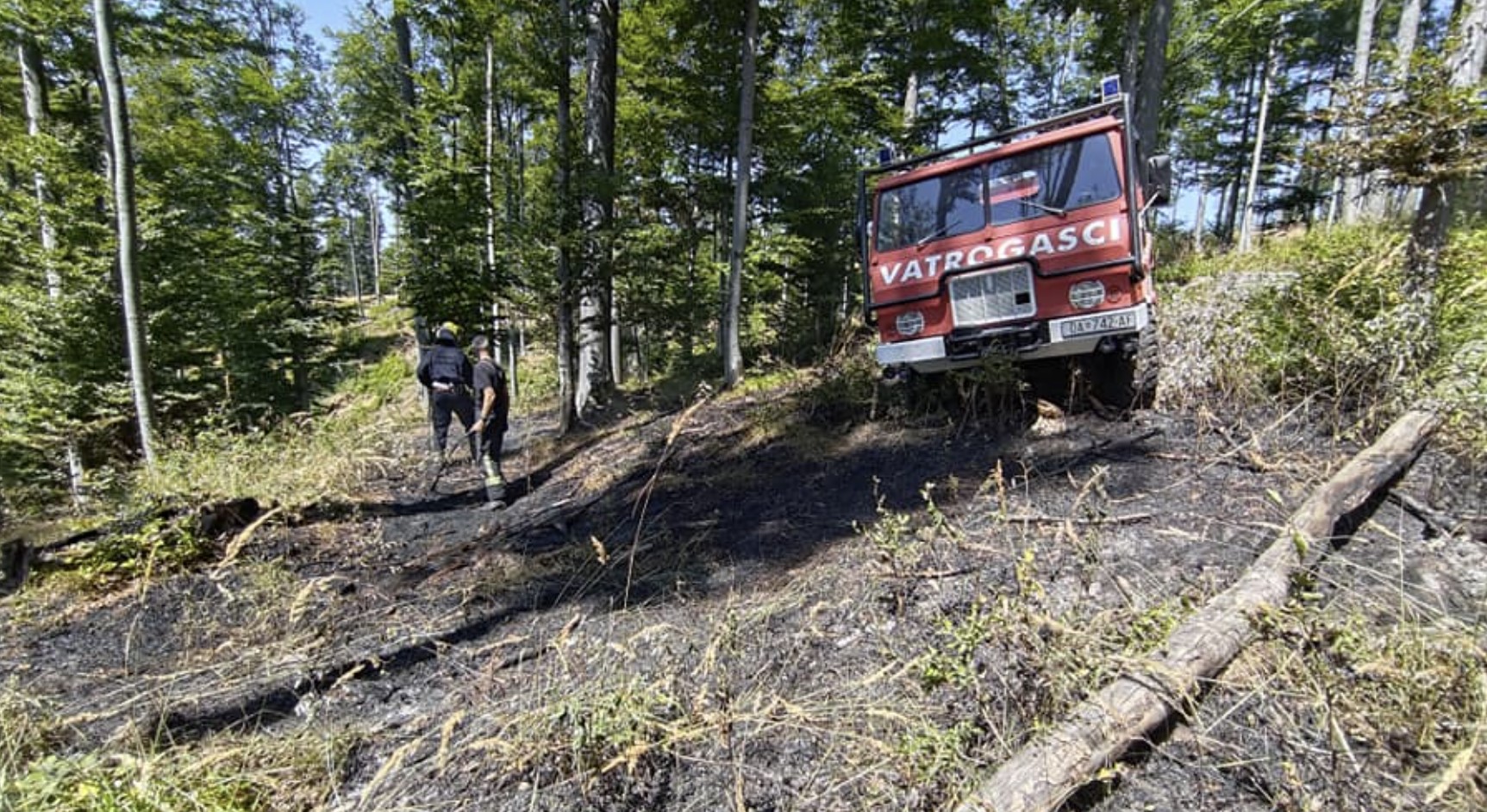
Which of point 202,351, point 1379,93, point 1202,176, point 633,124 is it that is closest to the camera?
point 1379,93

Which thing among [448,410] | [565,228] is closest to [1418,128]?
[565,228]

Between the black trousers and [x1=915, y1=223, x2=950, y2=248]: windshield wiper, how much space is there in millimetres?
5465

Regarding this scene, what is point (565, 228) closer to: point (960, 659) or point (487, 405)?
point (487, 405)

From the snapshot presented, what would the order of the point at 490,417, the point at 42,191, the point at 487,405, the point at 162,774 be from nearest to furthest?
the point at 162,774, the point at 487,405, the point at 490,417, the point at 42,191

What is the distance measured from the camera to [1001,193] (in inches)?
209

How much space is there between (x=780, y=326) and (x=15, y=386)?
13.3 m

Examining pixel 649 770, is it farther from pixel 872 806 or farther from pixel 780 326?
pixel 780 326

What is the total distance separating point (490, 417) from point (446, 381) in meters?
1.05

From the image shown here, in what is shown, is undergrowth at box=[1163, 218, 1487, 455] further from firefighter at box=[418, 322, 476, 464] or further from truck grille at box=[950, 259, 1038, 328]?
firefighter at box=[418, 322, 476, 464]

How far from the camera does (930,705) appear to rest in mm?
2201

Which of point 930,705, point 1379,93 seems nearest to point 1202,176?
point 1379,93

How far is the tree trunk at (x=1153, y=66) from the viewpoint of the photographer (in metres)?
9.27

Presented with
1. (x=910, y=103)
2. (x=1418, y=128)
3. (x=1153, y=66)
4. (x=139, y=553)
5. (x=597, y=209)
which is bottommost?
(x=139, y=553)

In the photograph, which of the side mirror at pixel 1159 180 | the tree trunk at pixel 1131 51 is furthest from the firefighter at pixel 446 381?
the tree trunk at pixel 1131 51
